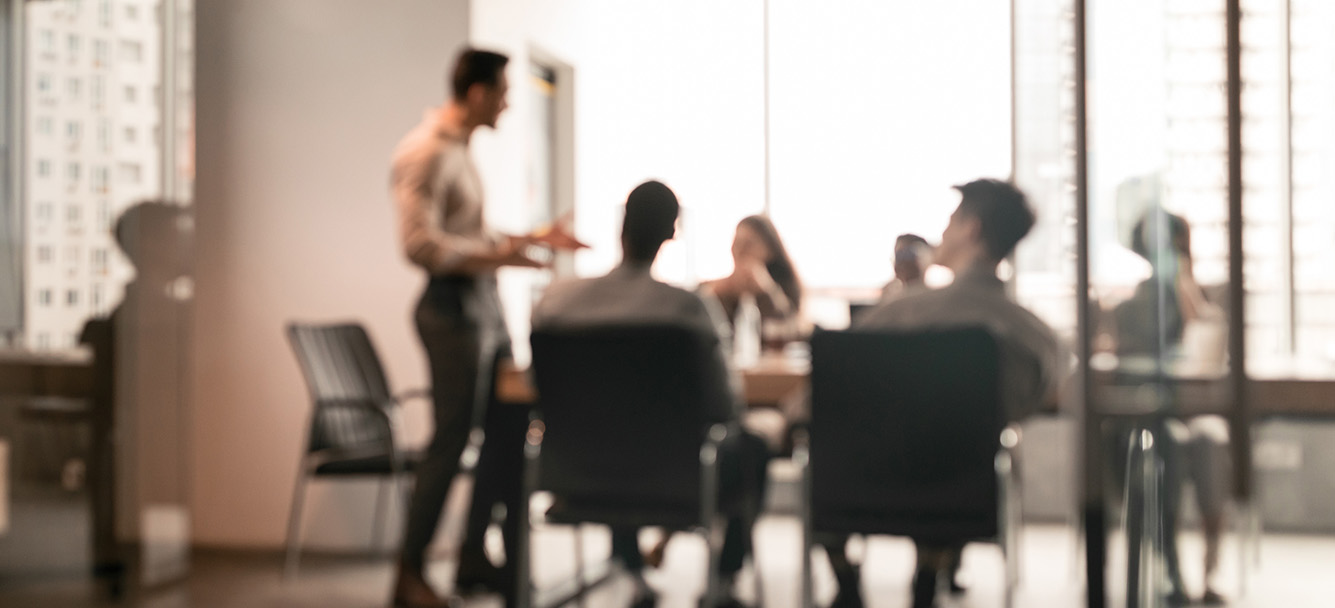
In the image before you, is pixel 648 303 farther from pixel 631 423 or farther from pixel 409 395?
pixel 409 395

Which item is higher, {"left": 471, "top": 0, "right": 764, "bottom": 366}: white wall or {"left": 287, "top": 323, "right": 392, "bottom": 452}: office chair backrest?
{"left": 471, "top": 0, "right": 764, "bottom": 366}: white wall

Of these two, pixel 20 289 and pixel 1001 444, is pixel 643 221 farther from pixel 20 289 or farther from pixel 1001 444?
pixel 20 289

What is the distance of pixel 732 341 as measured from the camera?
11.4ft

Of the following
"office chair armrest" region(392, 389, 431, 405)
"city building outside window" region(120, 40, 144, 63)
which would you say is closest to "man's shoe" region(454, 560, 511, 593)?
"office chair armrest" region(392, 389, 431, 405)

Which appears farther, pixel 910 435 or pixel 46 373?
Answer: pixel 46 373

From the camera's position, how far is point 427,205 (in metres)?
3.27

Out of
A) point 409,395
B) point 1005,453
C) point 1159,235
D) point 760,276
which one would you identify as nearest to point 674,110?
point 760,276

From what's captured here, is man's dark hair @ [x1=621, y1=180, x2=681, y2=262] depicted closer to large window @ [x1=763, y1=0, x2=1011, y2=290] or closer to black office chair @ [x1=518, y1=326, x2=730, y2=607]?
black office chair @ [x1=518, y1=326, x2=730, y2=607]

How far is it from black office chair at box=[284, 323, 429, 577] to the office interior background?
0.31 m

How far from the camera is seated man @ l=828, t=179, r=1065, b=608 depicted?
281 cm

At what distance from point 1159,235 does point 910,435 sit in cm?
104

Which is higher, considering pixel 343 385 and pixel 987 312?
pixel 987 312

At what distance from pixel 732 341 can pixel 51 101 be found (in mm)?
2044

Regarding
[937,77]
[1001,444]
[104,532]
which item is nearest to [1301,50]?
[1001,444]
